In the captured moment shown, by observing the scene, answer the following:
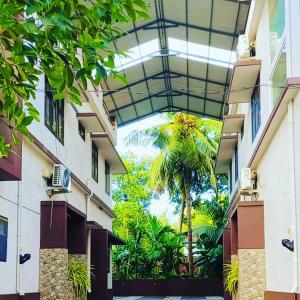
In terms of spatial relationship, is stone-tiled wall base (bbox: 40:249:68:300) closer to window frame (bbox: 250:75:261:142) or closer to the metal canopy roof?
the metal canopy roof

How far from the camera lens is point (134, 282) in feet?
93.2

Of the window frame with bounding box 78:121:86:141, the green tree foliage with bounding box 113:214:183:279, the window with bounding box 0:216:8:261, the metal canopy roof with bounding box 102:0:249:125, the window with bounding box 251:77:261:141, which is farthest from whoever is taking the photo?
the green tree foliage with bounding box 113:214:183:279

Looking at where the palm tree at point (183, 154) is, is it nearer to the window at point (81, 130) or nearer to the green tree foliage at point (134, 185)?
the green tree foliage at point (134, 185)

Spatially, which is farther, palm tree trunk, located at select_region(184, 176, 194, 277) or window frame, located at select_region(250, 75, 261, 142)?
palm tree trunk, located at select_region(184, 176, 194, 277)

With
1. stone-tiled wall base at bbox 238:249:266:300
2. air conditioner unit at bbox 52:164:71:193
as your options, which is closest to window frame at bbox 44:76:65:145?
air conditioner unit at bbox 52:164:71:193

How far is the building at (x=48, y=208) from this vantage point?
32.4 feet

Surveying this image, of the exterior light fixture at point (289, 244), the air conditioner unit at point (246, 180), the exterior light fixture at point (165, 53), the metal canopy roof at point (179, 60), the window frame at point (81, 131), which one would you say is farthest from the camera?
the exterior light fixture at point (165, 53)

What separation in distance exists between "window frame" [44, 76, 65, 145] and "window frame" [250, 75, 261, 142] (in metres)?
4.29

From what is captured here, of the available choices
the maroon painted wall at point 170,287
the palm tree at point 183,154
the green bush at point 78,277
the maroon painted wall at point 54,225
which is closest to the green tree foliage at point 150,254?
the maroon painted wall at point 170,287

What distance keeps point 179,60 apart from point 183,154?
21.6 feet

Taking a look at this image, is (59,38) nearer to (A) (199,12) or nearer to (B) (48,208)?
(B) (48,208)

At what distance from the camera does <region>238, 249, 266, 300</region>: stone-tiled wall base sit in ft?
42.4

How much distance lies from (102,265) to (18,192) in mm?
7979

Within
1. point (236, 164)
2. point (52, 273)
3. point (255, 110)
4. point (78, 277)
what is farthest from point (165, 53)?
point (52, 273)
